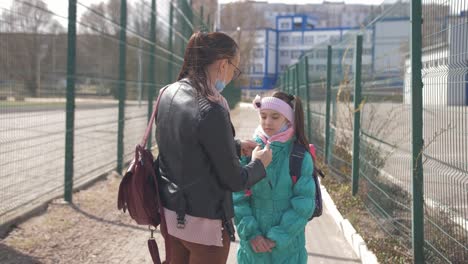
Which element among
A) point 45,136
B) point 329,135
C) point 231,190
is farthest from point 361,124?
A: point 231,190

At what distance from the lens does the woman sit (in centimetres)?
253

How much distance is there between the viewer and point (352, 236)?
576 cm

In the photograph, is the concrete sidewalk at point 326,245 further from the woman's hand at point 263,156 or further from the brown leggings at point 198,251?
the woman's hand at point 263,156

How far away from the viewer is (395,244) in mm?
5289

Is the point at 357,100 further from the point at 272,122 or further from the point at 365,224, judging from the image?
the point at 272,122

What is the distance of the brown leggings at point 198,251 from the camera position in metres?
2.71

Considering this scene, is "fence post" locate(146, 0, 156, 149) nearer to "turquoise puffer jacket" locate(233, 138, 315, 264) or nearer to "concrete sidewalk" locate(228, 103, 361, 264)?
"concrete sidewalk" locate(228, 103, 361, 264)

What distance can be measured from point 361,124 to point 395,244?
241 centimetres

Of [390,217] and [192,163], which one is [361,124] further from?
[192,163]

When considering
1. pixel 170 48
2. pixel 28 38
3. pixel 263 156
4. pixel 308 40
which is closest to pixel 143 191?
pixel 263 156

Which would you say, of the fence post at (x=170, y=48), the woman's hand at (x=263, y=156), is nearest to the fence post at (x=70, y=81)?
the woman's hand at (x=263, y=156)

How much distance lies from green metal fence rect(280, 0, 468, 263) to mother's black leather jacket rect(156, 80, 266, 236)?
1668 mm

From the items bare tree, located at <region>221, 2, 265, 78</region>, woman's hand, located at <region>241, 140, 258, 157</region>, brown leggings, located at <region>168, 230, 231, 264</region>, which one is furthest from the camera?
bare tree, located at <region>221, 2, 265, 78</region>

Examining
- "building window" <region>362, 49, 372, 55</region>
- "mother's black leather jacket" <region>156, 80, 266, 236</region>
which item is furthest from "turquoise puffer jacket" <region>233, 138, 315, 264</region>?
"building window" <region>362, 49, 372, 55</region>
